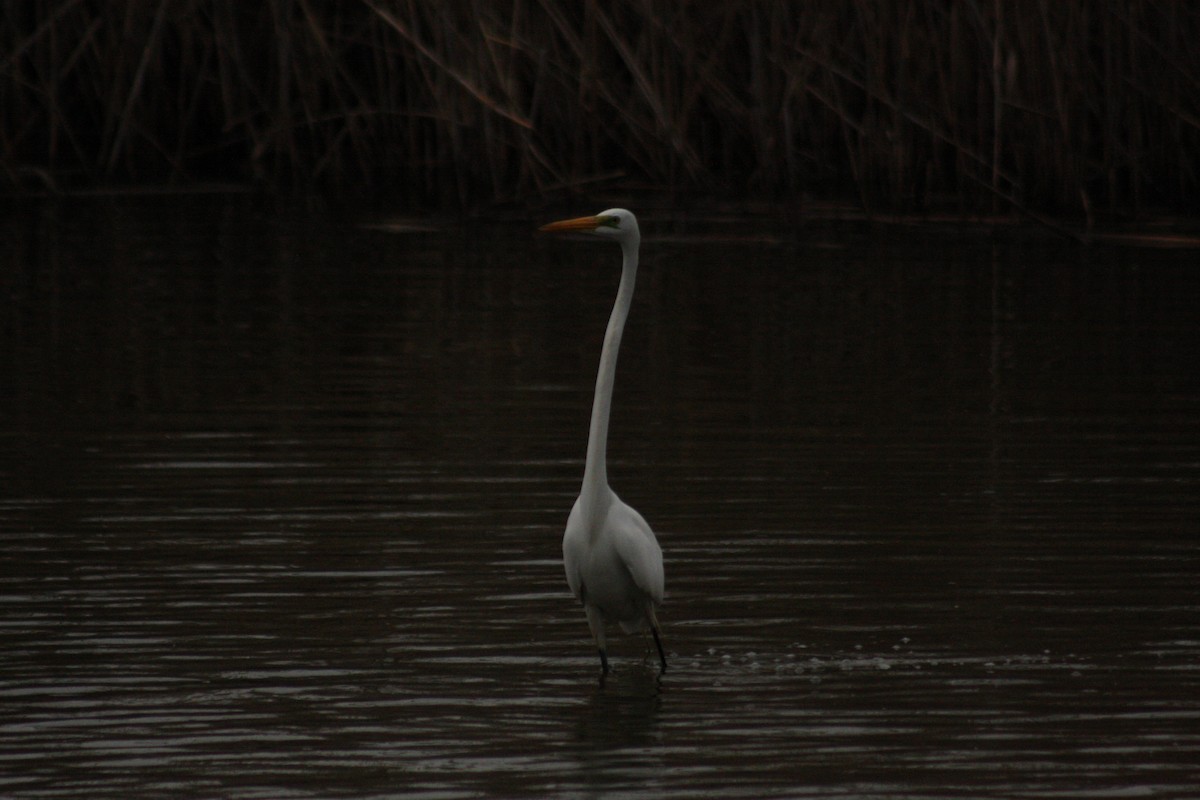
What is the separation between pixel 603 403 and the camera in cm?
657

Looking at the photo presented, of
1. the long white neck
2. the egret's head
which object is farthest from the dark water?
the egret's head

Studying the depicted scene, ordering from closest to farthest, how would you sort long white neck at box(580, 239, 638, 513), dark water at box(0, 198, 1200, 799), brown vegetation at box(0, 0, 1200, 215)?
dark water at box(0, 198, 1200, 799), long white neck at box(580, 239, 638, 513), brown vegetation at box(0, 0, 1200, 215)

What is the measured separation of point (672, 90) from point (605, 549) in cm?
1321

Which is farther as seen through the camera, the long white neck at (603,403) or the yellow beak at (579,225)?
the yellow beak at (579,225)

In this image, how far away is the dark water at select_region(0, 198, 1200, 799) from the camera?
5664mm

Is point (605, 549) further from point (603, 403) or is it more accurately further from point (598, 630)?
point (603, 403)

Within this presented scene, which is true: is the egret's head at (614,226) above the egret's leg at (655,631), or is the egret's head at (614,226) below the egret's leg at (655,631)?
above

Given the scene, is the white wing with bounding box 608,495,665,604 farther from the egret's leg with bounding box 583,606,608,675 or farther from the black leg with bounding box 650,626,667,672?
the egret's leg with bounding box 583,606,608,675

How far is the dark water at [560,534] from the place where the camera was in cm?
566

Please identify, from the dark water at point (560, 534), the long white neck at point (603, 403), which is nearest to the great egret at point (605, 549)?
the long white neck at point (603, 403)

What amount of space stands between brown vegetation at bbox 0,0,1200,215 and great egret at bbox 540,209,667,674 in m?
10.9

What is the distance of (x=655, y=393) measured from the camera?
11.6 metres

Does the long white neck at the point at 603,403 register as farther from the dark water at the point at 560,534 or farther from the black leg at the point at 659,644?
the dark water at the point at 560,534

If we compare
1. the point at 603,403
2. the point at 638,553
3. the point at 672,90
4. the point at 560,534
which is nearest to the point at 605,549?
the point at 638,553
